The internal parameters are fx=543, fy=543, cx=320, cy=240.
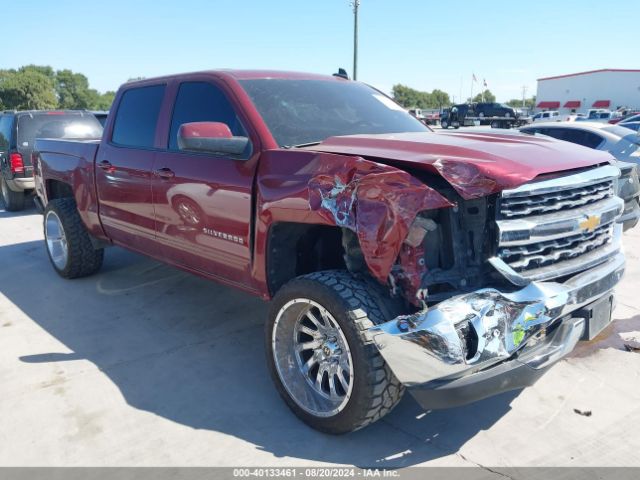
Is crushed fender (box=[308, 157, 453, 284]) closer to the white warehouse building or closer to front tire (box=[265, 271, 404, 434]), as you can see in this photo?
front tire (box=[265, 271, 404, 434])

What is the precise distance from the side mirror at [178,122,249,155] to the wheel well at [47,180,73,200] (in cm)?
342

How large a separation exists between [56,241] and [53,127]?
194 inches

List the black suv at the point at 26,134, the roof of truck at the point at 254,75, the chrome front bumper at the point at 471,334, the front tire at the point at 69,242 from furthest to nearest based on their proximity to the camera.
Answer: the black suv at the point at 26,134
the front tire at the point at 69,242
the roof of truck at the point at 254,75
the chrome front bumper at the point at 471,334

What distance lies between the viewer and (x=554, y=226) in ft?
8.84

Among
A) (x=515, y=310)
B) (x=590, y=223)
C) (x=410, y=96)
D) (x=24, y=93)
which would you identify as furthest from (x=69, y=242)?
(x=410, y=96)

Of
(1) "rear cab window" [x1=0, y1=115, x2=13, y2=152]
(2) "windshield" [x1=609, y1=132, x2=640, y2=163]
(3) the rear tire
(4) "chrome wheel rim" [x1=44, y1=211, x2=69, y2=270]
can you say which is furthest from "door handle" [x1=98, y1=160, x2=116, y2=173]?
(2) "windshield" [x1=609, y1=132, x2=640, y2=163]

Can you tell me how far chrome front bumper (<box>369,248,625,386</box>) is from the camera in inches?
92.7

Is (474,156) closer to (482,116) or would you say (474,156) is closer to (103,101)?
(482,116)

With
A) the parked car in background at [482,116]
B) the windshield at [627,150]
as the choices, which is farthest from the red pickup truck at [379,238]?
the parked car in background at [482,116]

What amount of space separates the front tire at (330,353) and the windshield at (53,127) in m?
8.26

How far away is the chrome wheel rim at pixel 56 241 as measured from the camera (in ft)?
18.9

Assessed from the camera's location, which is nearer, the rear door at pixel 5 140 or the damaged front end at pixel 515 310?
the damaged front end at pixel 515 310

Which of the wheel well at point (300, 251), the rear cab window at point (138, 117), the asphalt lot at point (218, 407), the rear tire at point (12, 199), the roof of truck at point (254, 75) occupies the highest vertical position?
the roof of truck at point (254, 75)

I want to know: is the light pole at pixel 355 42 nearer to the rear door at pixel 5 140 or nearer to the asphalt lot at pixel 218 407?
the rear door at pixel 5 140
